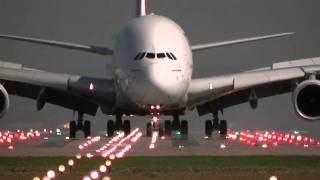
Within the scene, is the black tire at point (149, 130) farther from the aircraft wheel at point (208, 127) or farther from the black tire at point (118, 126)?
the aircraft wheel at point (208, 127)

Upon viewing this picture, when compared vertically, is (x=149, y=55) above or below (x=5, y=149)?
above

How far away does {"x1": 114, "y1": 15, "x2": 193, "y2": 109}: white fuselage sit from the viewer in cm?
3750

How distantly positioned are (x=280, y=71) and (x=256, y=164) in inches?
648

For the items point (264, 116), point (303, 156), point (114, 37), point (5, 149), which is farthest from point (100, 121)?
point (303, 156)

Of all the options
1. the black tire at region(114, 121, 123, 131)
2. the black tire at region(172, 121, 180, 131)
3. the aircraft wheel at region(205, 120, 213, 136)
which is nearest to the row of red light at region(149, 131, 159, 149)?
the black tire at region(172, 121, 180, 131)

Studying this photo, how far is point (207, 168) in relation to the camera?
78.6 feet

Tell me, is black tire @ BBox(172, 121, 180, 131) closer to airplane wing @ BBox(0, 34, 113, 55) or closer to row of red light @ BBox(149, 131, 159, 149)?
row of red light @ BBox(149, 131, 159, 149)

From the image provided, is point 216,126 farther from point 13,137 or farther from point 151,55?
point 13,137

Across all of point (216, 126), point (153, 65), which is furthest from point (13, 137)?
point (153, 65)

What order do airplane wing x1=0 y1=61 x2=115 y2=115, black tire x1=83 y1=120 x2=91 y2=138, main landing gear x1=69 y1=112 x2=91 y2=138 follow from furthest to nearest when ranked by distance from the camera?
black tire x1=83 y1=120 x2=91 y2=138
main landing gear x1=69 y1=112 x2=91 y2=138
airplane wing x1=0 y1=61 x2=115 y2=115

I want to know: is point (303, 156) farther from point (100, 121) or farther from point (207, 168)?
point (100, 121)

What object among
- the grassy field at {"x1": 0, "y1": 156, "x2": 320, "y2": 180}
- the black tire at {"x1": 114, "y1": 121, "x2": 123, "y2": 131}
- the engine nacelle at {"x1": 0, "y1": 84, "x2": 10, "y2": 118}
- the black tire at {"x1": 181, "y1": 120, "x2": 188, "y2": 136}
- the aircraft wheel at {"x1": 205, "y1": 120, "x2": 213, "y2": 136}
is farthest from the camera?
the aircraft wheel at {"x1": 205, "y1": 120, "x2": 213, "y2": 136}

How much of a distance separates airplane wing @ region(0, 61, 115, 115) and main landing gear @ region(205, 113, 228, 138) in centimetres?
618

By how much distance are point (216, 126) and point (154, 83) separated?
9.44m
